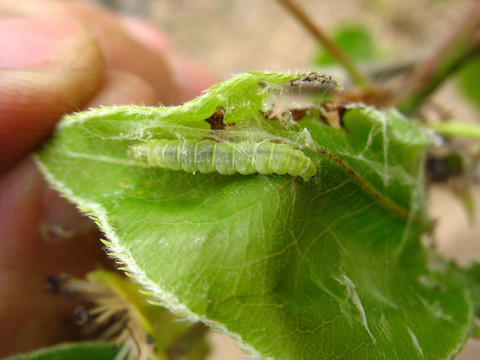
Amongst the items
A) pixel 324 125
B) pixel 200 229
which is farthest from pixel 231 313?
pixel 324 125

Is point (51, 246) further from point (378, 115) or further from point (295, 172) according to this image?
point (378, 115)

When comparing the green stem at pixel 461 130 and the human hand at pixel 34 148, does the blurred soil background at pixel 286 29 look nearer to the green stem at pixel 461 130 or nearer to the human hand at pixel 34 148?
the green stem at pixel 461 130

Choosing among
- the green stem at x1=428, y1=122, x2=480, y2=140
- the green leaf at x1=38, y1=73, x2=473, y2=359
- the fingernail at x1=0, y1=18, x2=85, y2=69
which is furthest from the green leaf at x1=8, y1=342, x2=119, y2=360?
the green stem at x1=428, y1=122, x2=480, y2=140

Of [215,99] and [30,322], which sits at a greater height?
[215,99]

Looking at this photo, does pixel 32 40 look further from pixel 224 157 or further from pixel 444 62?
pixel 444 62

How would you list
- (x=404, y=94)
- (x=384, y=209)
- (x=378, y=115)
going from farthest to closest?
(x=404, y=94) < (x=384, y=209) < (x=378, y=115)

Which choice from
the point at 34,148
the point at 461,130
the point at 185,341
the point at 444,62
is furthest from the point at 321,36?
the point at 185,341

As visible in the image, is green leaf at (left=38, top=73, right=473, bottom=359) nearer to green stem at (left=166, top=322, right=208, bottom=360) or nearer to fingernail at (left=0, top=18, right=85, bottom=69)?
fingernail at (left=0, top=18, right=85, bottom=69)
